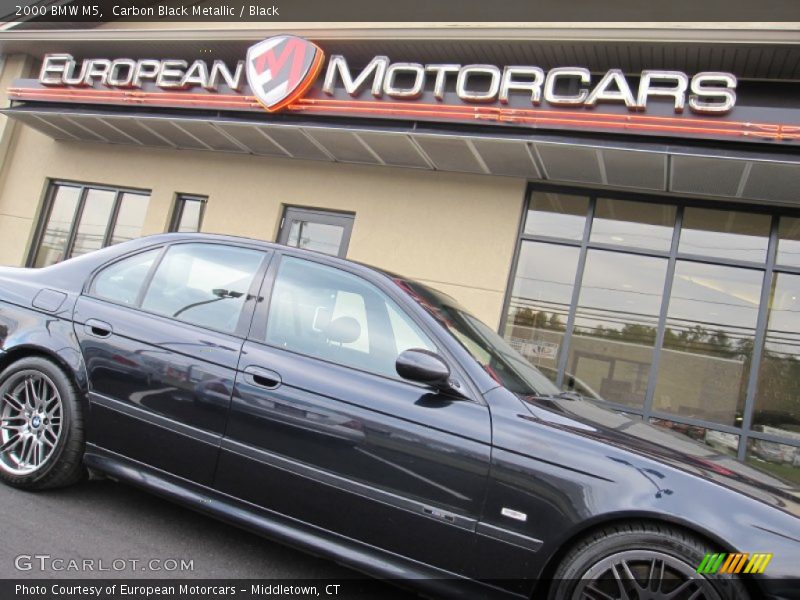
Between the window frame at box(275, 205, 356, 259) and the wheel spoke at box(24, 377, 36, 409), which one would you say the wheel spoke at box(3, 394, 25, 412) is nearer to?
the wheel spoke at box(24, 377, 36, 409)

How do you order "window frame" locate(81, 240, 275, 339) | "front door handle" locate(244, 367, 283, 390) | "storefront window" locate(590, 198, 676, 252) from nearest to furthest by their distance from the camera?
"front door handle" locate(244, 367, 283, 390) < "window frame" locate(81, 240, 275, 339) < "storefront window" locate(590, 198, 676, 252)

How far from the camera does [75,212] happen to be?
31.6 ft

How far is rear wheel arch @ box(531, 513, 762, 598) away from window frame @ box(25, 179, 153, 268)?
867 cm

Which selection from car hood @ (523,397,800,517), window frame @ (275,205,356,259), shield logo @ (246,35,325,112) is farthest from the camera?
window frame @ (275,205,356,259)

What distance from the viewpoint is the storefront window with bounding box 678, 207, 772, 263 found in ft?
21.2

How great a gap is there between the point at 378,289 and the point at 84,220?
8.68 metres

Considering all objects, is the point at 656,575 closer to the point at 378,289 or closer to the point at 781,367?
the point at 378,289

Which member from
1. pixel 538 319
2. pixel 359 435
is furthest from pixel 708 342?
pixel 359 435

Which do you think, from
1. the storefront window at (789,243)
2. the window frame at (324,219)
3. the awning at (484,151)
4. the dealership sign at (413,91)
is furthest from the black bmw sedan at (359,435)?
the storefront window at (789,243)

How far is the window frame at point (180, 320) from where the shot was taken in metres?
2.89

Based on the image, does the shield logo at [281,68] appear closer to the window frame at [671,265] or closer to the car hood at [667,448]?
the window frame at [671,265]

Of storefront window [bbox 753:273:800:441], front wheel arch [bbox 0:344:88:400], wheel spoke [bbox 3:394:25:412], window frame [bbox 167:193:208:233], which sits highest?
window frame [bbox 167:193:208:233]

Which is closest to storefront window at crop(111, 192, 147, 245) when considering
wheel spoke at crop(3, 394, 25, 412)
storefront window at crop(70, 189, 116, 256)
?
storefront window at crop(70, 189, 116, 256)

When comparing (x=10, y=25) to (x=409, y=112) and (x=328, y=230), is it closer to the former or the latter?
(x=328, y=230)
